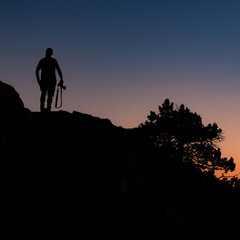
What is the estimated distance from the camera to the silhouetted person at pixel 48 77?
9959 millimetres

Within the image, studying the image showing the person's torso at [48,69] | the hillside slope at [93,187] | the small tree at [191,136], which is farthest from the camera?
the small tree at [191,136]

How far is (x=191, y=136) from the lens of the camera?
26516mm

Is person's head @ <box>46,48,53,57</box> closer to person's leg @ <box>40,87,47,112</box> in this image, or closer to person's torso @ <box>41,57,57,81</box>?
person's torso @ <box>41,57,57,81</box>

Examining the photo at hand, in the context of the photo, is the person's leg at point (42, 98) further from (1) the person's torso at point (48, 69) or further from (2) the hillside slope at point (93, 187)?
(2) the hillside slope at point (93, 187)

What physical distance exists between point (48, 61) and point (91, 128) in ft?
9.78

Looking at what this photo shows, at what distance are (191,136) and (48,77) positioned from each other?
61.8ft

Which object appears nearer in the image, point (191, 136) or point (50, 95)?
point (50, 95)

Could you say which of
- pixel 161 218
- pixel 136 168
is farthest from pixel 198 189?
pixel 161 218

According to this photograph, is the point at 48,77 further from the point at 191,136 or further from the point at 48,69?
the point at 191,136

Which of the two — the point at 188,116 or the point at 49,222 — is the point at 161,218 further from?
the point at 188,116

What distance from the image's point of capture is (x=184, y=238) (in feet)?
17.6

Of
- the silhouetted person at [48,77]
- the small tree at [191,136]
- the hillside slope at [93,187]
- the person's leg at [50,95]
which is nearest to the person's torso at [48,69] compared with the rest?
the silhouetted person at [48,77]

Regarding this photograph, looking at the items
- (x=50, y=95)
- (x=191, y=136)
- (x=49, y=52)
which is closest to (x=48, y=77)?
(x=50, y=95)

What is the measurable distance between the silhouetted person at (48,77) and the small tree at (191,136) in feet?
55.4
